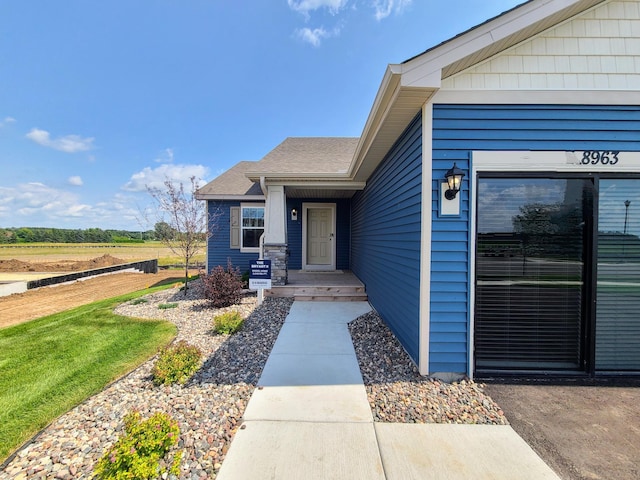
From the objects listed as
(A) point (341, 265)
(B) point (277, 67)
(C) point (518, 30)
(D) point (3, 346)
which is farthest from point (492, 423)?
(B) point (277, 67)

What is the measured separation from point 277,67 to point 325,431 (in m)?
9.12

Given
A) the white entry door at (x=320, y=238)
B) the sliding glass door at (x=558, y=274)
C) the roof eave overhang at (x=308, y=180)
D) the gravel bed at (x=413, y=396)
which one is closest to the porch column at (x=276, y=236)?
the roof eave overhang at (x=308, y=180)

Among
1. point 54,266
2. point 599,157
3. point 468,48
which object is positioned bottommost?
point 54,266

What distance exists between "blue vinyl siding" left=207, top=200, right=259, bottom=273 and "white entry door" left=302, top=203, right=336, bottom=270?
6.12 ft

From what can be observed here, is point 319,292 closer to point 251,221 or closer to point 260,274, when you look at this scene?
point 260,274

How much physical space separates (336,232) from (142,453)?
7.51 metres

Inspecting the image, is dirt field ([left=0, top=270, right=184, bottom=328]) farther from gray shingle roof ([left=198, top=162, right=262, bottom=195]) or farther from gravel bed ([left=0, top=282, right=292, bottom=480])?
gravel bed ([left=0, top=282, right=292, bottom=480])

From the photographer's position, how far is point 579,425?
209cm

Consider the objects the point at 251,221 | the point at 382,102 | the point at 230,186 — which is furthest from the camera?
the point at 230,186

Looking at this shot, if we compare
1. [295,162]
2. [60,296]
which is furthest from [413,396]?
[60,296]

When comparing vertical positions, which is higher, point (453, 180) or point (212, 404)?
point (453, 180)

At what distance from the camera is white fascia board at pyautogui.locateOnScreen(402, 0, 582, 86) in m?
2.45

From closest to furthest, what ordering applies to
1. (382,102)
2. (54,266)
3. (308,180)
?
(382,102)
(308,180)
(54,266)

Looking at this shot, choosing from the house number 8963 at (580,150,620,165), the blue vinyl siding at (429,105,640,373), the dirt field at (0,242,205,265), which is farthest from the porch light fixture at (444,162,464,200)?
the dirt field at (0,242,205,265)
